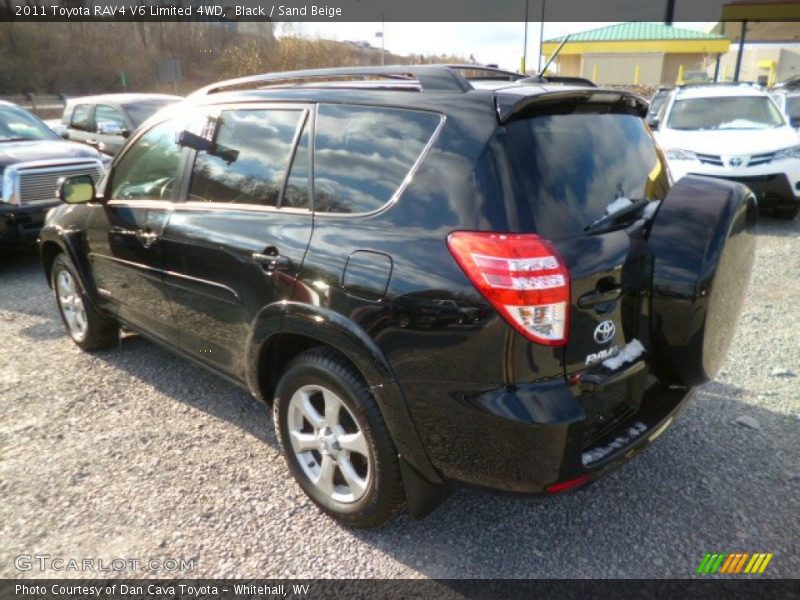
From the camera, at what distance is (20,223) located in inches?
245

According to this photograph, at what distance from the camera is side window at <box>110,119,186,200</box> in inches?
127

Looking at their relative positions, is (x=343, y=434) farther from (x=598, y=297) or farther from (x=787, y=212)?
(x=787, y=212)

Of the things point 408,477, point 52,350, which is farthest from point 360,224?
point 52,350

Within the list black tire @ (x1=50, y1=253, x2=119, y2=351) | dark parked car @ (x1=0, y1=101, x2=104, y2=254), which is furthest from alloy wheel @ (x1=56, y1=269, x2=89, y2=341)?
dark parked car @ (x1=0, y1=101, x2=104, y2=254)

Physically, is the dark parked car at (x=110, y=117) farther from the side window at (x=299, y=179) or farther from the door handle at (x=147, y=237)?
the side window at (x=299, y=179)

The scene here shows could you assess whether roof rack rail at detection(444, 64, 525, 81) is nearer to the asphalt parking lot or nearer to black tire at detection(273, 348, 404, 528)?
black tire at detection(273, 348, 404, 528)

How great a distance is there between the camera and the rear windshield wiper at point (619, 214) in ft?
6.91

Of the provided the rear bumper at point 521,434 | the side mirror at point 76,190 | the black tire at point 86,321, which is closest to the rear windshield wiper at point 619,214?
the rear bumper at point 521,434

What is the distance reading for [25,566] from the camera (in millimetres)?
2371

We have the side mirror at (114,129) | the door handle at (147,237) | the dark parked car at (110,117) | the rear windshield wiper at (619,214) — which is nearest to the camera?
the rear windshield wiper at (619,214)

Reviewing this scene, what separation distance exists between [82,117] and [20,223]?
5.86m

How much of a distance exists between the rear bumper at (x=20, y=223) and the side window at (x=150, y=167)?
11.0ft

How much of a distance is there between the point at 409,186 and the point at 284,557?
156 cm

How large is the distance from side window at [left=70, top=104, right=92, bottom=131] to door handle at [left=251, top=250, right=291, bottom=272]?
10203 millimetres
